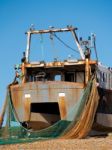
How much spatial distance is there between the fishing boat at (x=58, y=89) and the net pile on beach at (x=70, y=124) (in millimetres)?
50

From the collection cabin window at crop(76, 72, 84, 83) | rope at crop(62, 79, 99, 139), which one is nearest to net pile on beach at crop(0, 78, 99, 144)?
rope at crop(62, 79, 99, 139)

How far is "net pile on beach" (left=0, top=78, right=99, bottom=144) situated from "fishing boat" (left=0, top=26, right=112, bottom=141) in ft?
0.16

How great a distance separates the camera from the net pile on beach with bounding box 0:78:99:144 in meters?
19.1

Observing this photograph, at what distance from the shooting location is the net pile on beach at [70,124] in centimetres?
1909

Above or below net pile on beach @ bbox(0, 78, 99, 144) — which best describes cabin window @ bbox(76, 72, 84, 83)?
above

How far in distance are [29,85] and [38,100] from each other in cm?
84

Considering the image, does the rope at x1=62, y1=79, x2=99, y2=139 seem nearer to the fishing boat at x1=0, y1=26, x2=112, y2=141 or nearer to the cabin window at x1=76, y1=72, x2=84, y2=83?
the fishing boat at x1=0, y1=26, x2=112, y2=141

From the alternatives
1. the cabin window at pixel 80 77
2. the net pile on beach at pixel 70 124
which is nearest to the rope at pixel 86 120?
the net pile on beach at pixel 70 124

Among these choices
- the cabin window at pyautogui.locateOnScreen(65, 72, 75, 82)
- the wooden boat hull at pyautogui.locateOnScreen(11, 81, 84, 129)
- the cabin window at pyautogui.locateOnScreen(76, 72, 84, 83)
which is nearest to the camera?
the wooden boat hull at pyautogui.locateOnScreen(11, 81, 84, 129)

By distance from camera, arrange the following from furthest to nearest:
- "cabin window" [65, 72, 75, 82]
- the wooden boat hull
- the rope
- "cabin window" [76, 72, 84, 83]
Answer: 1. "cabin window" [65, 72, 75, 82]
2. "cabin window" [76, 72, 84, 83]
3. the wooden boat hull
4. the rope

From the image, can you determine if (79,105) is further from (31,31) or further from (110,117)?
(31,31)

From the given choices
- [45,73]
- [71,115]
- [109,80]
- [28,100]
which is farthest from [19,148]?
[109,80]

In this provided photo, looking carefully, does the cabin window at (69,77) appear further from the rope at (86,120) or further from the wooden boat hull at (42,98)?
the rope at (86,120)

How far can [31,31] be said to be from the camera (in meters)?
24.7
